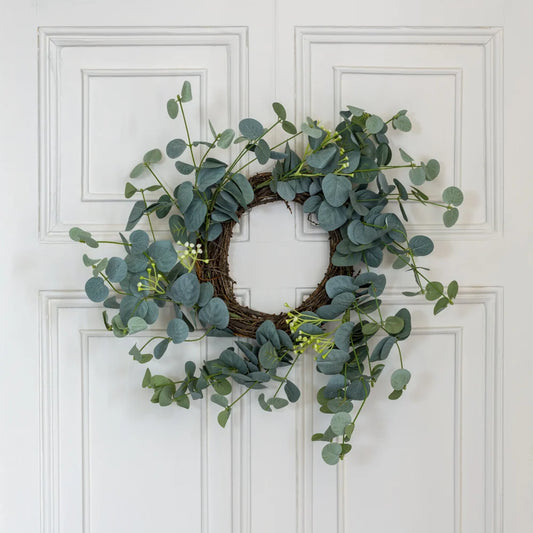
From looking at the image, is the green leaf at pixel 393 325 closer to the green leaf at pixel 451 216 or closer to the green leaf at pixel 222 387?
the green leaf at pixel 451 216

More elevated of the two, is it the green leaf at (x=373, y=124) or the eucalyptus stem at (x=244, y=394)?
the green leaf at (x=373, y=124)

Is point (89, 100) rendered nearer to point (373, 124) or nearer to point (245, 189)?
point (245, 189)

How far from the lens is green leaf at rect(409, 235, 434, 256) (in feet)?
3.23

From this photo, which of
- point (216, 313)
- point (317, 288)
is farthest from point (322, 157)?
point (216, 313)

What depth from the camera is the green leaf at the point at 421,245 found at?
986 millimetres

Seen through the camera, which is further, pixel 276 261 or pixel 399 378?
pixel 276 261

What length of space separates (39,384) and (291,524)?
2.02 ft

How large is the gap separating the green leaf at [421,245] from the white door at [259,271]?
9 centimetres

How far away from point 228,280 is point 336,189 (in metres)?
0.29

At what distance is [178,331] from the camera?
0.96 meters

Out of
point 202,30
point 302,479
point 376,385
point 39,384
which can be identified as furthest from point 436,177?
point 39,384

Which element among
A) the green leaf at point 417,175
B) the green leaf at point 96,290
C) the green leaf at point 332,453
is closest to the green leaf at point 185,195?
the green leaf at point 96,290

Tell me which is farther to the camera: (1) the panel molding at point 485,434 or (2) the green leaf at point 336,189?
(1) the panel molding at point 485,434

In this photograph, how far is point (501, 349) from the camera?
3.57 feet
